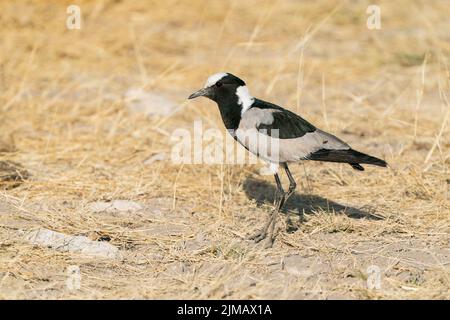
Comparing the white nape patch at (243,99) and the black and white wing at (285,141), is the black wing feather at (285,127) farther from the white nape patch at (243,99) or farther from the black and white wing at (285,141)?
the white nape patch at (243,99)

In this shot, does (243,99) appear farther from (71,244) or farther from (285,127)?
(71,244)

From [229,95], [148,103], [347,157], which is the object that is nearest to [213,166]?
[229,95]

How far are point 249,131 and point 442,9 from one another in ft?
20.6

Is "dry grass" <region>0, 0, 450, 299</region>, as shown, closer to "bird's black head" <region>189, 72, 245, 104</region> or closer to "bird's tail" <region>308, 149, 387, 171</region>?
"bird's tail" <region>308, 149, 387, 171</region>

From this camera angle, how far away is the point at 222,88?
549cm

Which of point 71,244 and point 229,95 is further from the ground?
point 229,95

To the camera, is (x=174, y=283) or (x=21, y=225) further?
(x=21, y=225)

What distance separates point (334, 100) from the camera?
26.5 feet

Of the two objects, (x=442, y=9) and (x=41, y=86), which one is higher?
(x=442, y=9)

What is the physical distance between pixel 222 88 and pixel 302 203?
42.9 inches

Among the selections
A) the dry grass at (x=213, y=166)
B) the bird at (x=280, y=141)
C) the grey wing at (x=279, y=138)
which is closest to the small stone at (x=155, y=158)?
the dry grass at (x=213, y=166)

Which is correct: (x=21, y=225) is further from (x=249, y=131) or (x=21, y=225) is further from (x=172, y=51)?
(x=172, y=51)

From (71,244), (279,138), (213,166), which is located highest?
(279,138)
